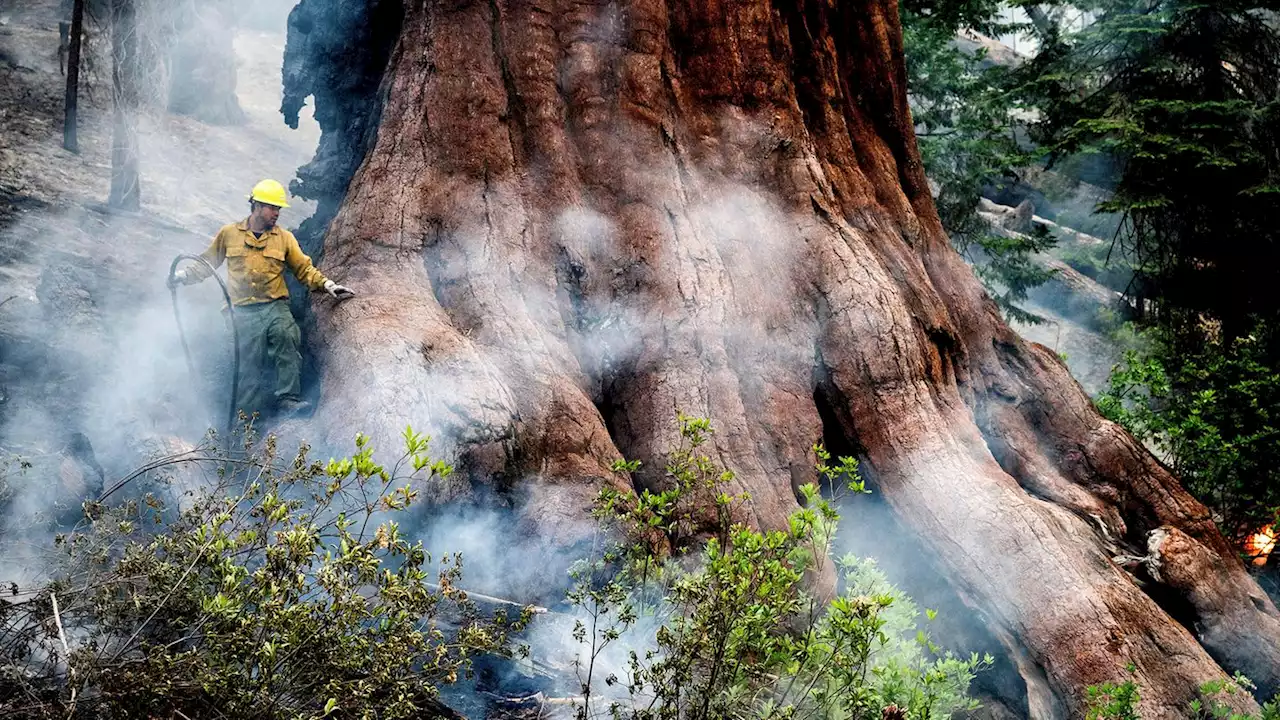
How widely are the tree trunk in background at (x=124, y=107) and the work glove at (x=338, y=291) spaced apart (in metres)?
9.22

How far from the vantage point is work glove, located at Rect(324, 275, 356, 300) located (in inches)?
229

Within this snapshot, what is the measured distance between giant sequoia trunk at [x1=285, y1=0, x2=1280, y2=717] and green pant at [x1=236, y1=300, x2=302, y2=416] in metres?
0.35

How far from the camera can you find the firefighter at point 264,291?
5922mm

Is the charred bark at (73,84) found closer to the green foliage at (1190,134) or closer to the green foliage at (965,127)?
the green foliage at (965,127)

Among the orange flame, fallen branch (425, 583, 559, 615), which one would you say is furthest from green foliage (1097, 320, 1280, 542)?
fallen branch (425, 583, 559, 615)

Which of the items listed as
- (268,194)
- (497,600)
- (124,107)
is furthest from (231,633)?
(124,107)

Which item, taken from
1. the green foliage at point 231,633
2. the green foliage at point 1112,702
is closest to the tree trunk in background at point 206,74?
the green foliage at point 231,633

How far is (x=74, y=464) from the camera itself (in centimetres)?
559

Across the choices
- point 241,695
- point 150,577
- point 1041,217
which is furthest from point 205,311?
point 1041,217

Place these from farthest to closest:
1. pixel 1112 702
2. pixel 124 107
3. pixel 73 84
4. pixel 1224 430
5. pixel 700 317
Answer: pixel 73 84
pixel 124 107
pixel 1224 430
pixel 700 317
pixel 1112 702

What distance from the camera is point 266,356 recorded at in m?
6.03

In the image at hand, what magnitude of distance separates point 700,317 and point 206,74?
706 inches

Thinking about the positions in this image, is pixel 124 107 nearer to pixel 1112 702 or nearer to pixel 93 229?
pixel 93 229

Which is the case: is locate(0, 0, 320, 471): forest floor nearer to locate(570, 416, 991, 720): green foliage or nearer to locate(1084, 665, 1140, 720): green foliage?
locate(570, 416, 991, 720): green foliage
